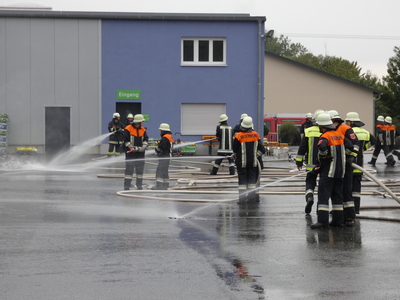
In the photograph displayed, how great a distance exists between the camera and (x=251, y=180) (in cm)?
1210

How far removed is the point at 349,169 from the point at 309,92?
126ft

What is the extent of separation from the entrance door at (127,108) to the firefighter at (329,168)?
1957 cm

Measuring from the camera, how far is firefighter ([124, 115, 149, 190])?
14469mm

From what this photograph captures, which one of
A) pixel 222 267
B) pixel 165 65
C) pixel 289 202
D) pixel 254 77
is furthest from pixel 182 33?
pixel 222 267

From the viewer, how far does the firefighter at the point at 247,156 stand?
11.9 metres

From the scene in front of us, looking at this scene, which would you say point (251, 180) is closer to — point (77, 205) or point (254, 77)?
point (77, 205)

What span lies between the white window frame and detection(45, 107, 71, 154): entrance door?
502 centimetres

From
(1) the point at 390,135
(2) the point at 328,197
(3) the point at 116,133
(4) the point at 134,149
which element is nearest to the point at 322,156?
(2) the point at 328,197

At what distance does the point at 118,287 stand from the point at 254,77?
23322 mm

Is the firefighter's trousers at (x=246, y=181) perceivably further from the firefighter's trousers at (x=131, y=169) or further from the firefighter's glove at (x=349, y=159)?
the firefighter's trousers at (x=131, y=169)

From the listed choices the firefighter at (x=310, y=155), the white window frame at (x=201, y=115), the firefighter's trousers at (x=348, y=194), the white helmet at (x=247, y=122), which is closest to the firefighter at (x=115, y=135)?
the white window frame at (x=201, y=115)

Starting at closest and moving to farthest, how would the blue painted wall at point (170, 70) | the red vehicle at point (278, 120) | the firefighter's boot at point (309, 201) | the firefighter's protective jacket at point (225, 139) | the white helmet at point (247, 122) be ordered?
the firefighter's boot at point (309, 201) → the white helmet at point (247, 122) → the firefighter's protective jacket at point (225, 139) → the blue painted wall at point (170, 70) → the red vehicle at point (278, 120)

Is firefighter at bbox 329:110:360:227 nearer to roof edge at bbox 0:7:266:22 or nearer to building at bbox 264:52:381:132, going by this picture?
roof edge at bbox 0:7:266:22

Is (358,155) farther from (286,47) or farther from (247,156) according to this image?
(286,47)
